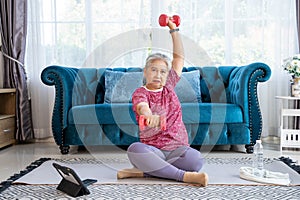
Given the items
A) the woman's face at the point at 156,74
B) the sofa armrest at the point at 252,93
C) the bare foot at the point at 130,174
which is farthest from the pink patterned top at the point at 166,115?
the sofa armrest at the point at 252,93

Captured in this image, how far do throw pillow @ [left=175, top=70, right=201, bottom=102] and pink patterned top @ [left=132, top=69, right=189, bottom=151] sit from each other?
1246 mm

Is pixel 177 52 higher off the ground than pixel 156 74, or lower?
higher

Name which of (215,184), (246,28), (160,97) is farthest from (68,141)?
→ (246,28)

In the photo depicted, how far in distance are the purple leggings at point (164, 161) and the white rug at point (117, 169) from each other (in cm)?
6

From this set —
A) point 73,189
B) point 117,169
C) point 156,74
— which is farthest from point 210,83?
point 73,189

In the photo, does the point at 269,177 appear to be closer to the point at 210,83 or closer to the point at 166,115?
the point at 166,115

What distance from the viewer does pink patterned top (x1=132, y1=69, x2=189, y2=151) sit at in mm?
2713

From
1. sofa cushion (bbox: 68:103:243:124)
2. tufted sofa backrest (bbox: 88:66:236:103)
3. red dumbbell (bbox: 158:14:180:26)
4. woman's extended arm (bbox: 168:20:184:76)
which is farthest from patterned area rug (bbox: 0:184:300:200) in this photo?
tufted sofa backrest (bbox: 88:66:236:103)

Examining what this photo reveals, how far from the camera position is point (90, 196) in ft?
Answer: 7.89

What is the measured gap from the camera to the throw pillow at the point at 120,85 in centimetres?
407

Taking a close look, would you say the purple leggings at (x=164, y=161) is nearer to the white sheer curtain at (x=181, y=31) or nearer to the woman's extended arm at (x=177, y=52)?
the woman's extended arm at (x=177, y=52)

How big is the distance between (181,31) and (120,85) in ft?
3.03

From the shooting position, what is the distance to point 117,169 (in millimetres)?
3117

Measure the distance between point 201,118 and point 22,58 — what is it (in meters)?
1.97
